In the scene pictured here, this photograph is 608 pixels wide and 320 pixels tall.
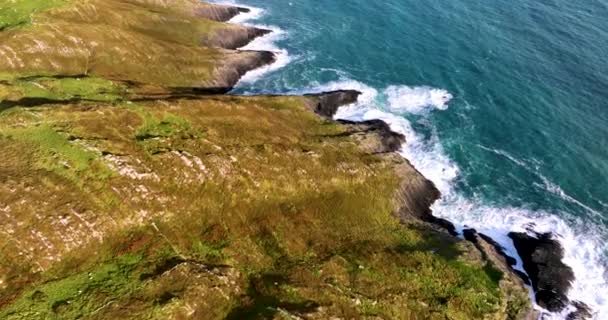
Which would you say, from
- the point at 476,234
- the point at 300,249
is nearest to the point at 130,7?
the point at 300,249

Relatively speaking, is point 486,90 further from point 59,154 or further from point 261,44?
point 59,154

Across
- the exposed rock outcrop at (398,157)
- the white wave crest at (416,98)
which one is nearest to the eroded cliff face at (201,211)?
A: the exposed rock outcrop at (398,157)

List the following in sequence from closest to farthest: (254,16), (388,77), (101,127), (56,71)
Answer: (101,127)
(56,71)
(388,77)
(254,16)

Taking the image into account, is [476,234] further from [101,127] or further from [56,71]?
[56,71]

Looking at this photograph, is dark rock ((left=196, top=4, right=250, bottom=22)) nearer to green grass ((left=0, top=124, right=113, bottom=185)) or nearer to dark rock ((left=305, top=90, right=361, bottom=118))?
dark rock ((left=305, top=90, right=361, bottom=118))

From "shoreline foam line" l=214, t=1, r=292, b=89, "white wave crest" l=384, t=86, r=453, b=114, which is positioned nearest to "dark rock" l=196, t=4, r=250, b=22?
"shoreline foam line" l=214, t=1, r=292, b=89
